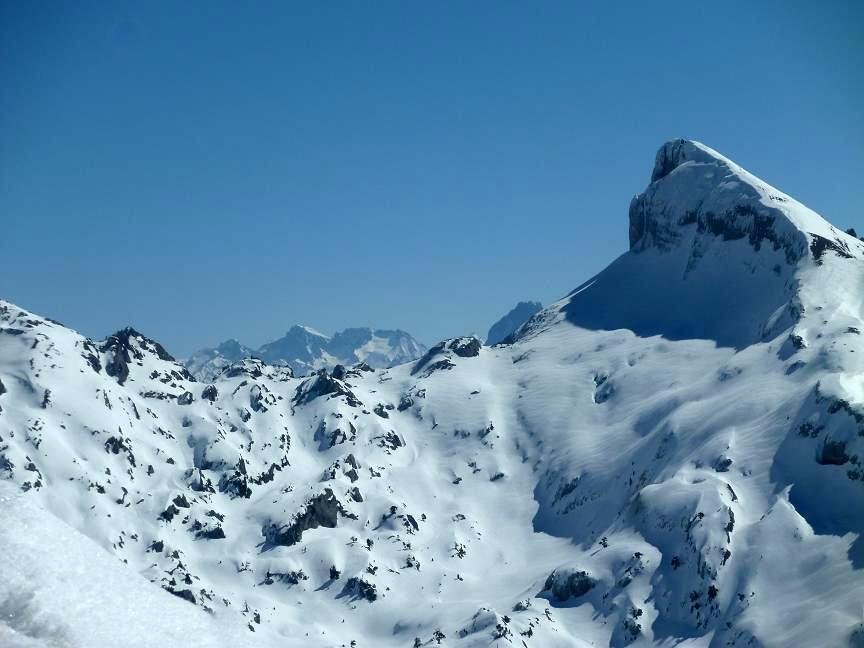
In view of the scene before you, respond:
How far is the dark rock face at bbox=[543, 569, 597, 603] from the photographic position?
6708 inches

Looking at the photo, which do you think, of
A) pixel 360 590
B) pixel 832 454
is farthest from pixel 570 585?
pixel 832 454

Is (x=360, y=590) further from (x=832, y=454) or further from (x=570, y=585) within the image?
(x=832, y=454)

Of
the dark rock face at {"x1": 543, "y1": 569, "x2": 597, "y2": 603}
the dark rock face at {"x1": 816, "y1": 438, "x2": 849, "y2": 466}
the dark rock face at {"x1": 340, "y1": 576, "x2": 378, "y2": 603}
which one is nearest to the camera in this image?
the dark rock face at {"x1": 816, "y1": 438, "x2": 849, "y2": 466}

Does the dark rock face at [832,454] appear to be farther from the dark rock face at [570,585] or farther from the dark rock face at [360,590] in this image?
the dark rock face at [360,590]

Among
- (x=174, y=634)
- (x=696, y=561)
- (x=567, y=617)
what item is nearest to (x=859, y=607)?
(x=696, y=561)

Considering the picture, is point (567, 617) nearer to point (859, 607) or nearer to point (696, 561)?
point (696, 561)

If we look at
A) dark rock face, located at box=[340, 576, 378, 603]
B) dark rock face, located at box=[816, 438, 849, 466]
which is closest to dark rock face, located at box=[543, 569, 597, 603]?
dark rock face, located at box=[340, 576, 378, 603]

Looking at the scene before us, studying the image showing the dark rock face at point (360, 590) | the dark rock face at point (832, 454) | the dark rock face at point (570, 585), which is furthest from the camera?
the dark rock face at point (360, 590)

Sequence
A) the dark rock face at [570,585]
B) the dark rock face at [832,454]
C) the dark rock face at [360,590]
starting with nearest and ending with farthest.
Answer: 1. the dark rock face at [832,454]
2. the dark rock face at [570,585]
3. the dark rock face at [360,590]

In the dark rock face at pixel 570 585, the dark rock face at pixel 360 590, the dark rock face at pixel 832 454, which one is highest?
the dark rock face at pixel 832 454

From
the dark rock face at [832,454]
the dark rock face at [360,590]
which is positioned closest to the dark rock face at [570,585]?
the dark rock face at [360,590]

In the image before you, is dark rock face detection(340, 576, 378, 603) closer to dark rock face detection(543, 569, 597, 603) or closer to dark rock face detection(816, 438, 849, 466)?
dark rock face detection(543, 569, 597, 603)

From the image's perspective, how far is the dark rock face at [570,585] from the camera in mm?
170375

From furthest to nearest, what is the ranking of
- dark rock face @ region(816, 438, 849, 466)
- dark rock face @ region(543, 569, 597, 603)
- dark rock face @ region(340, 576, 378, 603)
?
dark rock face @ region(340, 576, 378, 603) < dark rock face @ region(543, 569, 597, 603) < dark rock face @ region(816, 438, 849, 466)
